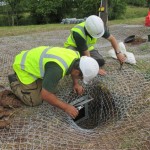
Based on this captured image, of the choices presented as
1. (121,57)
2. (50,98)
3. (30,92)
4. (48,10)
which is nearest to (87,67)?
(50,98)

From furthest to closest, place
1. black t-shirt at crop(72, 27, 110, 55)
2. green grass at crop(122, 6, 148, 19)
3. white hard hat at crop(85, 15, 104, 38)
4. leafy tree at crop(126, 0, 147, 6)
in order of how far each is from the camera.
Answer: leafy tree at crop(126, 0, 147, 6)
green grass at crop(122, 6, 148, 19)
black t-shirt at crop(72, 27, 110, 55)
white hard hat at crop(85, 15, 104, 38)

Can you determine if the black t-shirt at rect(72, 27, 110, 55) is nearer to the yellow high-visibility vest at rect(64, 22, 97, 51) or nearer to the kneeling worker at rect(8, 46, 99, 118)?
the yellow high-visibility vest at rect(64, 22, 97, 51)

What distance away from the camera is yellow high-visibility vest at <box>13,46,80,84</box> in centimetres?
304

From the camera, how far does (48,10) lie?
24422 mm

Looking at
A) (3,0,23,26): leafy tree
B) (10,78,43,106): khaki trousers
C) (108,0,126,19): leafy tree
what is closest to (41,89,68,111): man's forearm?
(10,78,43,106): khaki trousers

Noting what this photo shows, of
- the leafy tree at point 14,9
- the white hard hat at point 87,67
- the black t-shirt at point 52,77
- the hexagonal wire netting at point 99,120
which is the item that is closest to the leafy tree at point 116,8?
the leafy tree at point 14,9

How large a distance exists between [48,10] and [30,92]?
21.6 metres

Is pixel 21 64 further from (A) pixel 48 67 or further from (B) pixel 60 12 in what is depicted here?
(B) pixel 60 12

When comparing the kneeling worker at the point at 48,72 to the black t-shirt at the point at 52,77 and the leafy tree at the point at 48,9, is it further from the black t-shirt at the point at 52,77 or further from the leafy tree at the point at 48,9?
the leafy tree at the point at 48,9

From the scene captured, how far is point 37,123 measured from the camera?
322 cm

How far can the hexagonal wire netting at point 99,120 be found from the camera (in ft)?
9.78

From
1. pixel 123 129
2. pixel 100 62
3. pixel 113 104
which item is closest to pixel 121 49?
pixel 100 62

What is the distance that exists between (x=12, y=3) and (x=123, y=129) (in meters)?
24.2

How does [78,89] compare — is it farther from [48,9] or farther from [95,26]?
[48,9]
